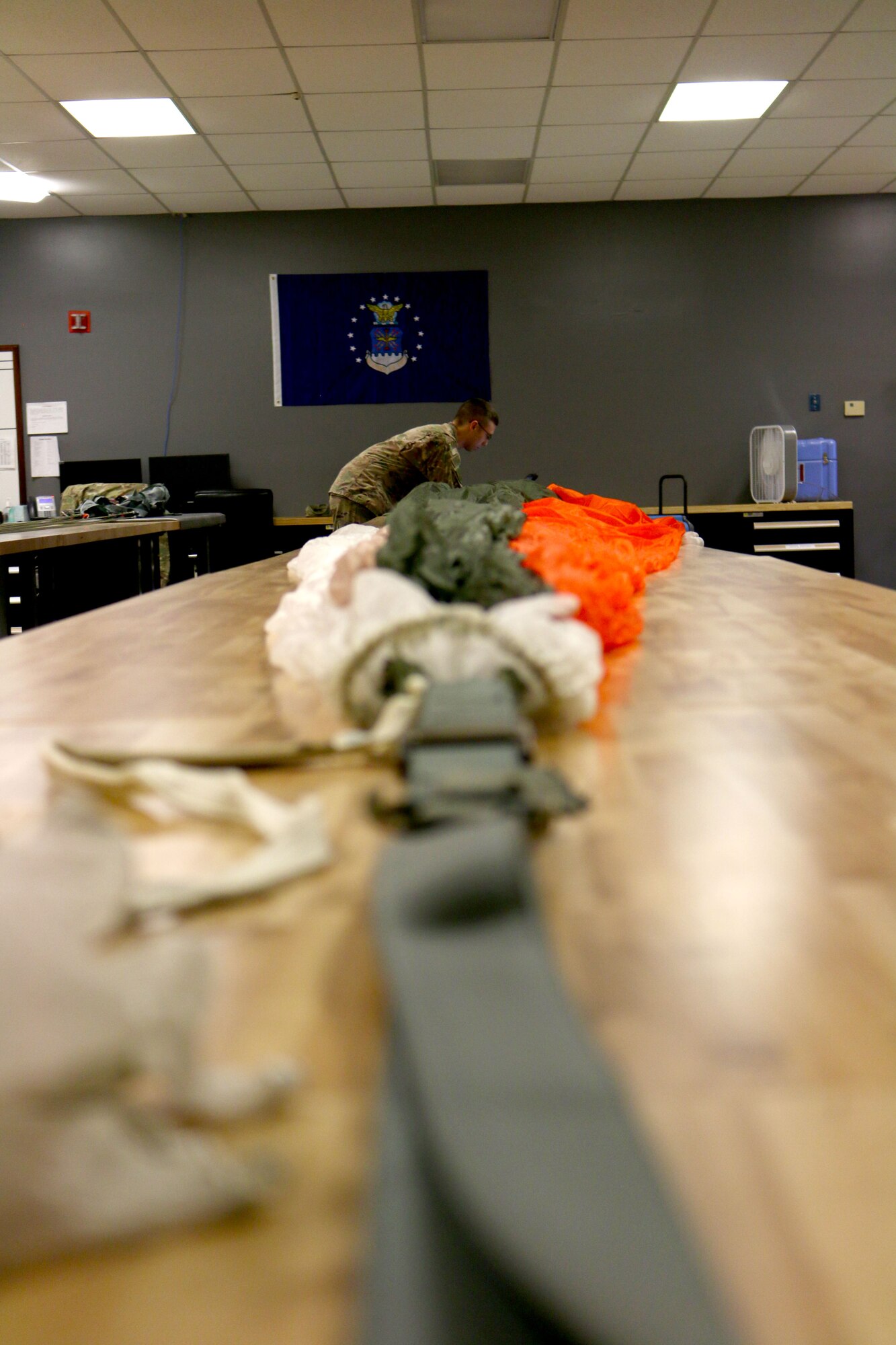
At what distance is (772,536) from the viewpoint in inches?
235

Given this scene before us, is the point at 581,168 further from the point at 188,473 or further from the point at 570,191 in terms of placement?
the point at 188,473

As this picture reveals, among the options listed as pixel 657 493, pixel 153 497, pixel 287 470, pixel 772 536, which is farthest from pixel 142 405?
pixel 772 536

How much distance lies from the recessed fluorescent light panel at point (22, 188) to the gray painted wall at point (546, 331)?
384 mm

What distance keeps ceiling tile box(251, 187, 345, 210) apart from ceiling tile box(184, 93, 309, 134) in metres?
0.92

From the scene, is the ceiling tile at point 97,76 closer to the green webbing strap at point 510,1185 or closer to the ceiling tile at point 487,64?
the ceiling tile at point 487,64

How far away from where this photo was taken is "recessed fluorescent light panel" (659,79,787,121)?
4.57 metres

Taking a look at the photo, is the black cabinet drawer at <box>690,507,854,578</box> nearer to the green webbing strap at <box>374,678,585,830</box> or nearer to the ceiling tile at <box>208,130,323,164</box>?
the ceiling tile at <box>208,130,323,164</box>

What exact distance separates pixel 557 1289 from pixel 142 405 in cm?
677

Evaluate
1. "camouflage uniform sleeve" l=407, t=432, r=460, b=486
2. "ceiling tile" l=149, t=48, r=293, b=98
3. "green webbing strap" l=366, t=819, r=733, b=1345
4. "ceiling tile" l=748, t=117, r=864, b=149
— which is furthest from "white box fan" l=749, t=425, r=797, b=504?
"green webbing strap" l=366, t=819, r=733, b=1345

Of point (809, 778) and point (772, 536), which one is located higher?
point (772, 536)

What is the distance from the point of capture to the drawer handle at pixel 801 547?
5922 millimetres

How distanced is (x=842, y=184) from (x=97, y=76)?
4377 millimetres

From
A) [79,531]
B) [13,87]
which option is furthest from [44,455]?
[79,531]

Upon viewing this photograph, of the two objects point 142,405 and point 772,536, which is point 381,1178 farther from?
point 142,405
